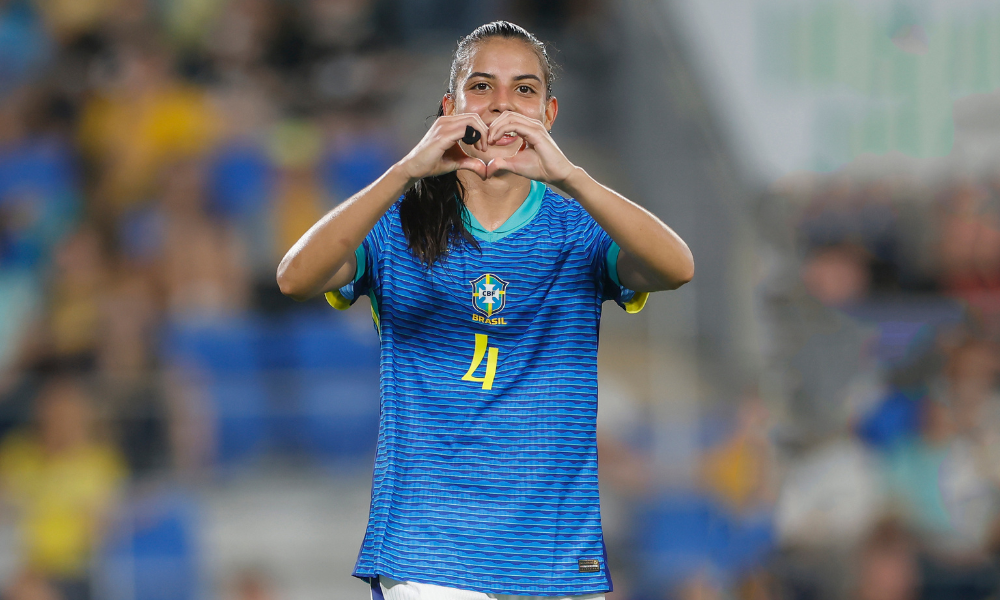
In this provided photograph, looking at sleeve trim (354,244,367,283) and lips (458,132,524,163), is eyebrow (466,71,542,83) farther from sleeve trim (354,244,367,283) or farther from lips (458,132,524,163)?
sleeve trim (354,244,367,283)

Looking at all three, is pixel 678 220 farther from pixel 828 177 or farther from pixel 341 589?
pixel 341 589

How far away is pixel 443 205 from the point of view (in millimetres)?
2404

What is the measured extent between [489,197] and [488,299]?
9.3 inches

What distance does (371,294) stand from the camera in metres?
2.44

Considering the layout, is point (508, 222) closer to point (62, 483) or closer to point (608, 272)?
point (608, 272)

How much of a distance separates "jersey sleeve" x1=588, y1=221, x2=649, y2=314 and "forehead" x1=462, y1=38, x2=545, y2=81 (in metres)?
0.36

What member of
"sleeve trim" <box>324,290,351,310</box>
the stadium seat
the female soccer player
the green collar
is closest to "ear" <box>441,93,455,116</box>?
the female soccer player

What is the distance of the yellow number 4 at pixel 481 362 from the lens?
2.29m

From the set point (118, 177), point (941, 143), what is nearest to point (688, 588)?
point (941, 143)

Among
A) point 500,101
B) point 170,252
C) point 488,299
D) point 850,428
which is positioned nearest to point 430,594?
point 488,299

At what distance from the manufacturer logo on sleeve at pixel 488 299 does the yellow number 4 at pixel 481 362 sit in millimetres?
37

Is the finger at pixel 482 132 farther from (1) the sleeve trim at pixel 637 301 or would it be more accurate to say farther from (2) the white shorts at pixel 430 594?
(2) the white shorts at pixel 430 594

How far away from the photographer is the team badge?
233 cm

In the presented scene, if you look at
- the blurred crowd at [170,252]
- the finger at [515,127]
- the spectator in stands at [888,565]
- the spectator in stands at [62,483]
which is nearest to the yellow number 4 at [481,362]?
the finger at [515,127]
